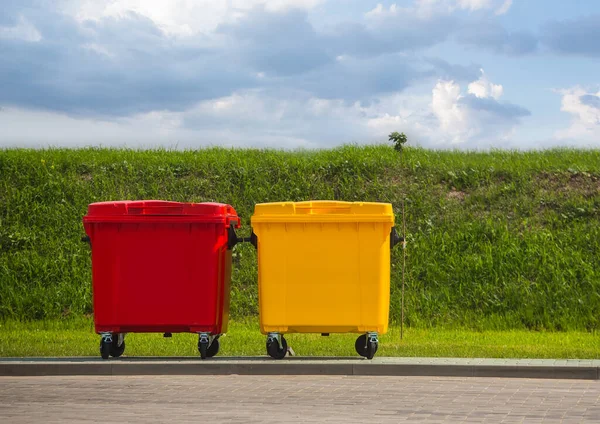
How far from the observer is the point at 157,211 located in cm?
1071

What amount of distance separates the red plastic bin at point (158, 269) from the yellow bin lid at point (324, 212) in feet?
1.88

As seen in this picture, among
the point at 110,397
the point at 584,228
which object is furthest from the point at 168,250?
the point at 584,228

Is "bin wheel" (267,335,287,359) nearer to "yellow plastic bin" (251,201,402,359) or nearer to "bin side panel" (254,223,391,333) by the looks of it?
"yellow plastic bin" (251,201,402,359)

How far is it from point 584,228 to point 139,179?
29.0 feet

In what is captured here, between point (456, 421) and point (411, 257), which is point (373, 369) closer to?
point (456, 421)

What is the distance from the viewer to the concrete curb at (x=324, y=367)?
9570 mm

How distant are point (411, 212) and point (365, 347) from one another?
7720mm

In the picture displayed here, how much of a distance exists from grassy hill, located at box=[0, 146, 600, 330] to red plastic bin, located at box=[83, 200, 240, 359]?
537cm

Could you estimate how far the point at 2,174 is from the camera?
1988 centimetres

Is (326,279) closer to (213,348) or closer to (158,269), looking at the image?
(213,348)

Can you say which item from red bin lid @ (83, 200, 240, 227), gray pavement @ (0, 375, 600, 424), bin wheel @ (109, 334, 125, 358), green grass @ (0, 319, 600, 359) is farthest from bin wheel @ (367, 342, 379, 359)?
bin wheel @ (109, 334, 125, 358)

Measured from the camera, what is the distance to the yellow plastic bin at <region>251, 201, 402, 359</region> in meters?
10.4

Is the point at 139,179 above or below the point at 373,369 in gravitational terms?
above

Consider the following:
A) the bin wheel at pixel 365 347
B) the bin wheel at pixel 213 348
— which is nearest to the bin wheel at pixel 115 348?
the bin wheel at pixel 213 348
